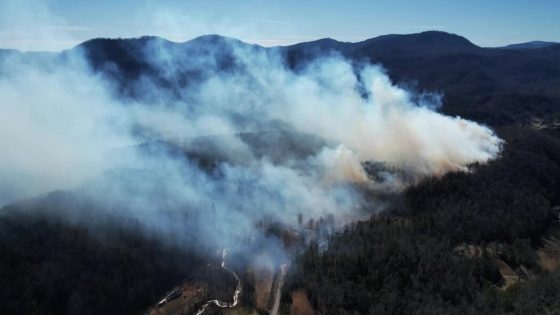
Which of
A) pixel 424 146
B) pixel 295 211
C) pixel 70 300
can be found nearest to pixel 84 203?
pixel 70 300

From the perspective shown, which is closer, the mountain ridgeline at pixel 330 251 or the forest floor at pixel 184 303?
the mountain ridgeline at pixel 330 251

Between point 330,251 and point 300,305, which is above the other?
point 330,251

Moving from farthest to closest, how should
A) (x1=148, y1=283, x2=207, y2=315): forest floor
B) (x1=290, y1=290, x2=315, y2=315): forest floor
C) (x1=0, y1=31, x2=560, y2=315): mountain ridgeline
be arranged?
(x1=148, y1=283, x2=207, y2=315): forest floor, (x1=0, y1=31, x2=560, y2=315): mountain ridgeline, (x1=290, y1=290, x2=315, y2=315): forest floor

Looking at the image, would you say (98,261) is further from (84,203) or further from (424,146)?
(424,146)

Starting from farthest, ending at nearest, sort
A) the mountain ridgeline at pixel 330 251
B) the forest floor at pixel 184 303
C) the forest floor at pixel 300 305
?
the forest floor at pixel 184 303
the mountain ridgeline at pixel 330 251
the forest floor at pixel 300 305

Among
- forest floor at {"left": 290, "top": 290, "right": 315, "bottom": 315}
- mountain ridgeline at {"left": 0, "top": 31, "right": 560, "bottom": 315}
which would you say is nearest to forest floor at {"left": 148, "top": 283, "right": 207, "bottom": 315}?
mountain ridgeline at {"left": 0, "top": 31, "right": 560, "bottom": 315}

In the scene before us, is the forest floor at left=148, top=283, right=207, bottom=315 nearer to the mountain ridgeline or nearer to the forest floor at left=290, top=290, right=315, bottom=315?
the mountain ridgeline

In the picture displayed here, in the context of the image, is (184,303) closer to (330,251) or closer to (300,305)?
(300,305)

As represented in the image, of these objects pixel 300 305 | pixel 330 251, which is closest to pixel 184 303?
pixel 300 305

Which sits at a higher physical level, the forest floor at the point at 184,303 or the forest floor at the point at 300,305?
the forest floor at the point at 300,305

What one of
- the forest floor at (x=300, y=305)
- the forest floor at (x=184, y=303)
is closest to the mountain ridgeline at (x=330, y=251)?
the forest floor at (x=300, y=305)

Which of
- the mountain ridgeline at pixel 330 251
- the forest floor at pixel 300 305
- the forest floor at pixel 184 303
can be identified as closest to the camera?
the forest floor at pixel 300 305

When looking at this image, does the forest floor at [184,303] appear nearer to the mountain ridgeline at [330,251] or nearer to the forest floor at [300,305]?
the mountain ridgeline at [330,251]
